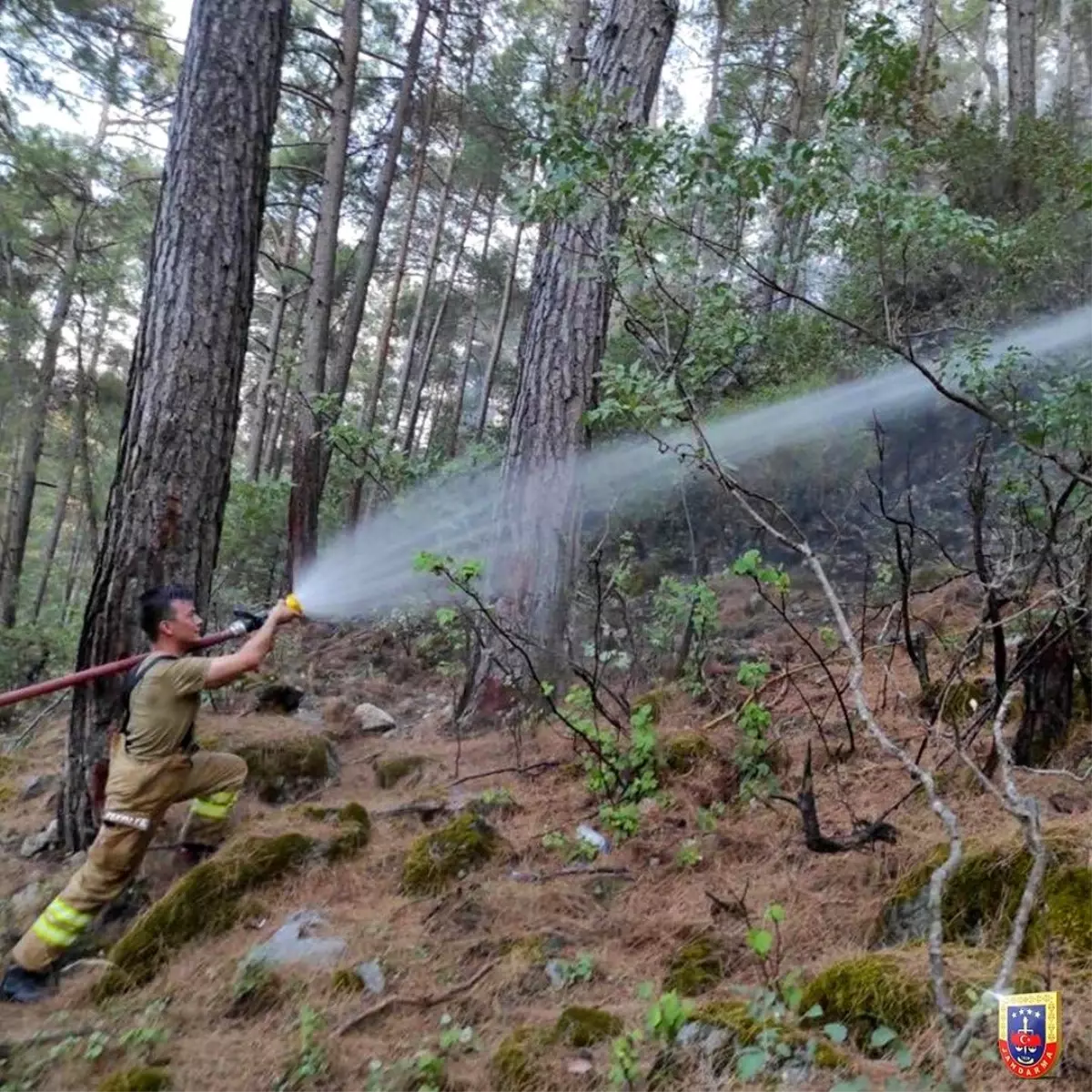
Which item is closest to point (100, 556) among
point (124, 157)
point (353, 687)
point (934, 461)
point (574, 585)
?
point (574, 585)

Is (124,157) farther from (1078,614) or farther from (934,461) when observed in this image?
(1078,614)

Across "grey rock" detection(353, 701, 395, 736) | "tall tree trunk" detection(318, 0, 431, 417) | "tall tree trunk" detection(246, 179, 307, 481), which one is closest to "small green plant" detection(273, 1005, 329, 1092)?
"grey rock" detection(353, 701, 395, 736)

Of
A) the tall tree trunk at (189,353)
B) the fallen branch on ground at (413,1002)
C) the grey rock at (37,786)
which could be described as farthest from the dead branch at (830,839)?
the grey rock at (37,786)

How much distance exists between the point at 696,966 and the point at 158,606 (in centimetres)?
280

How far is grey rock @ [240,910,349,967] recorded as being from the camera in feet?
10.2

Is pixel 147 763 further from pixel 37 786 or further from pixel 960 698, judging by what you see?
pixel 960 698

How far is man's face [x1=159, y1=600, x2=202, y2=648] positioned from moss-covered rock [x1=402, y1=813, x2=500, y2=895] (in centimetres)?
146

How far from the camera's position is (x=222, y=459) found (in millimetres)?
4516

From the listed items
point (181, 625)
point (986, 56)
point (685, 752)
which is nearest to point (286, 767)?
point (181, 625)

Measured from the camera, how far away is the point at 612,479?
7.60 metres

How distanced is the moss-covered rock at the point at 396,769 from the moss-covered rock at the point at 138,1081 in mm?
2598

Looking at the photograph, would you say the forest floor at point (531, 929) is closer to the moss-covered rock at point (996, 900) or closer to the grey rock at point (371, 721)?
the moss-covered rock at point (996, 900)

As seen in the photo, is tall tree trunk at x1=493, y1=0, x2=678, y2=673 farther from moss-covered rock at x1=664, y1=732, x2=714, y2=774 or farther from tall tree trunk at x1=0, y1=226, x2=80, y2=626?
tall tree trunk at x1=0, y1=226, x2=80, y2=626

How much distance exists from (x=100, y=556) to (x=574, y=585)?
10.3ft
